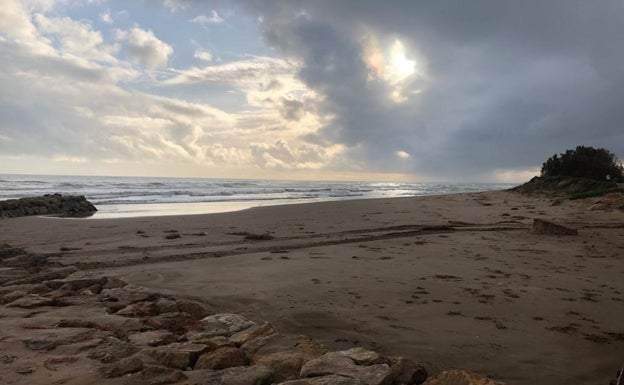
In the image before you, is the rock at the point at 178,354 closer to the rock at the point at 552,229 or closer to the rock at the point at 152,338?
the rock at the point at 152,338

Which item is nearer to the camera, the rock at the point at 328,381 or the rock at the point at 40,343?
the rock at the point at 328,381

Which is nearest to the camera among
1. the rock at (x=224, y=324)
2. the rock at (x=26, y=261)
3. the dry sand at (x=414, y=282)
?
the dry sand at (x=414, y=282)

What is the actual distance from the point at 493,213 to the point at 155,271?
1294 cm

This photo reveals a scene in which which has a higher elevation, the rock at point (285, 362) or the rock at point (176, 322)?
the rock at point (285, 362)

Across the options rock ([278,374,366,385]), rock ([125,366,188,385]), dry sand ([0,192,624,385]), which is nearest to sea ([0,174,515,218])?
dry sand ([0,192,624,385])

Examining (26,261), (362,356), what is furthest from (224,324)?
(26,261)

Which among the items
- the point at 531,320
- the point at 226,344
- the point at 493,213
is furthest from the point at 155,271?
the point at 493,213

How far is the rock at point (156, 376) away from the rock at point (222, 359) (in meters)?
0.24

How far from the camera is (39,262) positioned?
7.14m

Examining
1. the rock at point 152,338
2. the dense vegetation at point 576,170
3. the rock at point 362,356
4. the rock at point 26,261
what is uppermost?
the dense vegetation at point 576,170

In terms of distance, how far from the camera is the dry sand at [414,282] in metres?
3.75

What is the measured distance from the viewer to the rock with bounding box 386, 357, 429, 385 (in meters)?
2.80

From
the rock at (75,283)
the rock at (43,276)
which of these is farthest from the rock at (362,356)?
the rock at (43,276)

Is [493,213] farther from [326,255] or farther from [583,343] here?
[583,343]
